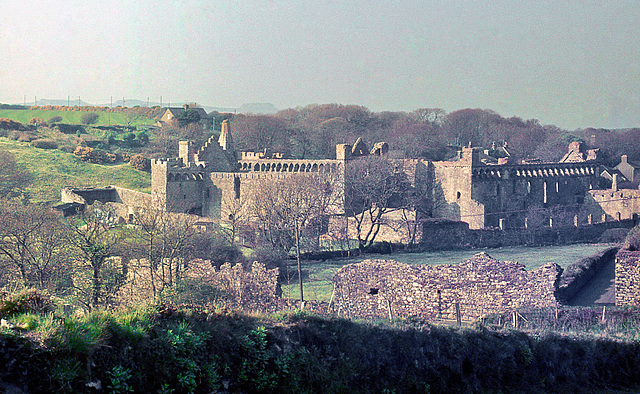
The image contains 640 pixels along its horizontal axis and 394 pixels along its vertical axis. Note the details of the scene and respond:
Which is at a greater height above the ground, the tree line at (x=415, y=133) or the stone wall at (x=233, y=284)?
the tree line at (x=415, y=133)

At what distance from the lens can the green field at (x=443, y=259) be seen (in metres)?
24.1

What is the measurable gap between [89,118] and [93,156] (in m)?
30.8

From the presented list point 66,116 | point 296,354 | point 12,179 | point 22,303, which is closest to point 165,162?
point 12,179

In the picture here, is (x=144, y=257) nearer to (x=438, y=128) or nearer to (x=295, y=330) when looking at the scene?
(x=295, y=330)

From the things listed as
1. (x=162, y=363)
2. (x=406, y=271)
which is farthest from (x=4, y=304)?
(x=406, y=271)

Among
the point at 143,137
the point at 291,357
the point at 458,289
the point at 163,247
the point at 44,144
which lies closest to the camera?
the point at 291,357

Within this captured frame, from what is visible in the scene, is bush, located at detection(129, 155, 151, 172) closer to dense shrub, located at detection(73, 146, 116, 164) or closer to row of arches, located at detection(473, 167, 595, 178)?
dense shrub, located at detection(73, 146, 116, 164)

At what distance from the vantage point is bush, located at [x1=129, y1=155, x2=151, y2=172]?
211 feet

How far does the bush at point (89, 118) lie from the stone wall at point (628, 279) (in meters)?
87.3

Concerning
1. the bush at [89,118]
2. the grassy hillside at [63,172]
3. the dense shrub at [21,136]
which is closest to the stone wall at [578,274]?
the grassy hillside at [63,172]

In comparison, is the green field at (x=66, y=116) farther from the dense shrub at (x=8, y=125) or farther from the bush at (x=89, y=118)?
the dense shrub at (x=8, y=125)

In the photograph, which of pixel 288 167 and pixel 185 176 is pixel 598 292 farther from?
pixel 185 176

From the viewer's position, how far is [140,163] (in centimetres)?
6450

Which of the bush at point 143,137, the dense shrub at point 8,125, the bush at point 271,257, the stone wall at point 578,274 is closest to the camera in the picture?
the stone wall at point 578,274
